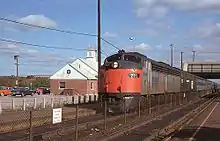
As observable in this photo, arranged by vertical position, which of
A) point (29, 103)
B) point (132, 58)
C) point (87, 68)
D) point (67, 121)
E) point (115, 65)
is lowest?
point (67, 121)

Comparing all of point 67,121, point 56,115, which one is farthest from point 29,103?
point 56,115

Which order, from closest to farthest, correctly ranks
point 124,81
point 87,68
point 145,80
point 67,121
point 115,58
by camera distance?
point 67,121
point 124,81
point 115,58
point 145,80
point 87,68

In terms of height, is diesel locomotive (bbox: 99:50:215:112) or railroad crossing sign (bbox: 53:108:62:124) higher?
diesel locomotive (bbox: 99:50:215:112)

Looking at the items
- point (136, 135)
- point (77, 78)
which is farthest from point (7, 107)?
point (77, 78)

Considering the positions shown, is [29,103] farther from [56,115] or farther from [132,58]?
[56,115]

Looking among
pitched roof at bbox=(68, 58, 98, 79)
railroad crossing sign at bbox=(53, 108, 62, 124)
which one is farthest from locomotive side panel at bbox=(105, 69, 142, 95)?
pitched roof at bbox=(68, 58, 98, 79)

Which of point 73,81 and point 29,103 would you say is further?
point 73,81

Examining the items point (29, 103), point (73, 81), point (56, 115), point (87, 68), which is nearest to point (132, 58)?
point (29, 103)

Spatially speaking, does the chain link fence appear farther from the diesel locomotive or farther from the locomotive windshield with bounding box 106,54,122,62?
the locomotive windshield with bounding box 106,54,122,62

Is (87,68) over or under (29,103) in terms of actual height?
over

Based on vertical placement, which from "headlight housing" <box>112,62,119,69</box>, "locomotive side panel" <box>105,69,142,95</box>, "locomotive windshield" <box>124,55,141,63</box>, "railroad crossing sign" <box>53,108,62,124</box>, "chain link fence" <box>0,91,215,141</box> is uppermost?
"locomotive windshield" <box>124,55,141,63</box>

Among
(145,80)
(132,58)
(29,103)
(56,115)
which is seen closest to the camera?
(56,115)

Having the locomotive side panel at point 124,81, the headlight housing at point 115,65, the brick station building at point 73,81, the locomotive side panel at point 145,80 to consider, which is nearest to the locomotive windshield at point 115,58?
the headlight housing at point 115,65

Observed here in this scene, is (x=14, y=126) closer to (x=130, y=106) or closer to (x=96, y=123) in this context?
(x=96, y=123)
